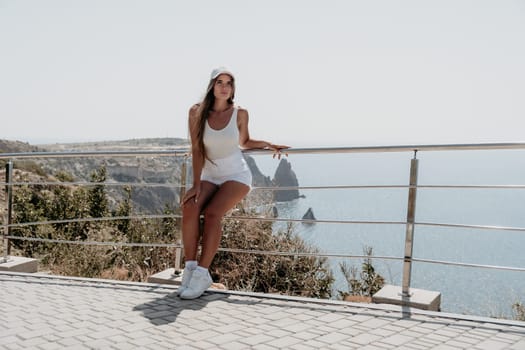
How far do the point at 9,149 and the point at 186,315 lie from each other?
32580 millimetres

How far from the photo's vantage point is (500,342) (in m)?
2.80

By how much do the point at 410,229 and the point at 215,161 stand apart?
161 centimetres

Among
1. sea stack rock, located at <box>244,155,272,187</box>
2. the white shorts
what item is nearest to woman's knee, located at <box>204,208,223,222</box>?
the white shorts

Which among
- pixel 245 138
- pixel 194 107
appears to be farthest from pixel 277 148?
pixel 194 107

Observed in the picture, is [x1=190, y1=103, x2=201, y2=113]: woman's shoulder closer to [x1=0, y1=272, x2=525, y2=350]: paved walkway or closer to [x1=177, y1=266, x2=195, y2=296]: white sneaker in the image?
[x1=177, y1=266, x2=195, y2=296]: white sneaker

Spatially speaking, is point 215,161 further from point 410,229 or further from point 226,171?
point 410,229

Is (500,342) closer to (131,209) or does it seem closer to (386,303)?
Answer: (386,303)

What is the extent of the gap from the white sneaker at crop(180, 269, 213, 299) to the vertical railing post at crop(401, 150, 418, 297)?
1.44 metres

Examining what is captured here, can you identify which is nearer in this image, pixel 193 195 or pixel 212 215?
pixel 212 215

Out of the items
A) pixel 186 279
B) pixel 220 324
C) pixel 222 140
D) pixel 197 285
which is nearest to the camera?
pixel 220 324

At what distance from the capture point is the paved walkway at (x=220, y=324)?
2.73m

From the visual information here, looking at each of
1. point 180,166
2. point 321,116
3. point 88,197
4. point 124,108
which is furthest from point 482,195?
point 180,166

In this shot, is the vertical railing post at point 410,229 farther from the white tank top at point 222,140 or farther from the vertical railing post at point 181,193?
the vertical railing post at point 181,193

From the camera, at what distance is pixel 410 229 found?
12.1ft
